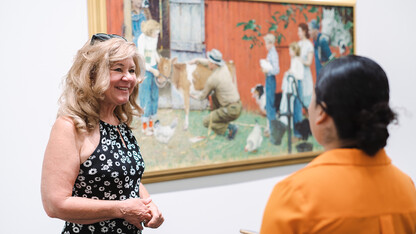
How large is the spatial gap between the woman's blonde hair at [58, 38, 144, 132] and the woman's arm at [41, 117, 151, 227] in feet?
0.23

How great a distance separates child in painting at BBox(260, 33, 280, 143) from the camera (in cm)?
347

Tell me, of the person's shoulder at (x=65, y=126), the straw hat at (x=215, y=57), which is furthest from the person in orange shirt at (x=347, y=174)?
the straw hat at (x=215, y=57)

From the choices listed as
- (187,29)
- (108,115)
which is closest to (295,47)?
(187,29)

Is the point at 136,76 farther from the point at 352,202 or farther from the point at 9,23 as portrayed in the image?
the point at 352,202

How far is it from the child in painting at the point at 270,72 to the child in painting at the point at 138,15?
1036 mm

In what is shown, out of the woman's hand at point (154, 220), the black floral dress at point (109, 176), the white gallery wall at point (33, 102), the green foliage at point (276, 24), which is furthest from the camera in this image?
the green foliage at point (276, 24)

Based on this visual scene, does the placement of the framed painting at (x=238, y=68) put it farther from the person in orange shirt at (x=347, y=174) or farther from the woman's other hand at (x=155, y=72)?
the person in orange shirt at (x=347, y=174)

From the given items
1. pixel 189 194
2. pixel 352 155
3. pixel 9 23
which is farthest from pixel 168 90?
pixel 352 155

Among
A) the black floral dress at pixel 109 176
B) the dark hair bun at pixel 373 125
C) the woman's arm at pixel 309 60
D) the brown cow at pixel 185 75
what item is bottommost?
the black floral dress at pixel 109 176

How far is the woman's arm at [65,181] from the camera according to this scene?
5.87ft

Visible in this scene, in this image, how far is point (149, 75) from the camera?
2902 millimetres

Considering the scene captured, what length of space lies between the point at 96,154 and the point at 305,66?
2263mm

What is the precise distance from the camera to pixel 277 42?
11.6 feet

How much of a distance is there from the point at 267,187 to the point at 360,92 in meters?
2.48
